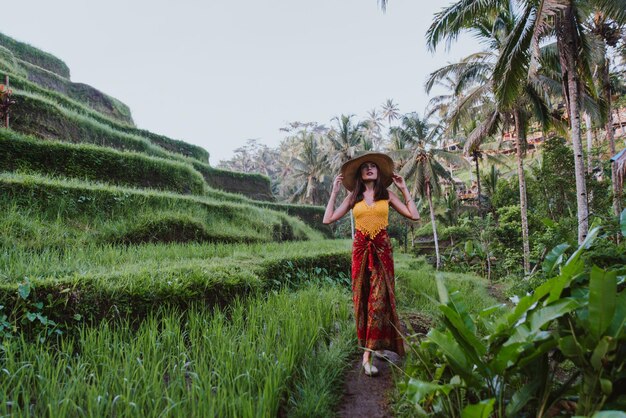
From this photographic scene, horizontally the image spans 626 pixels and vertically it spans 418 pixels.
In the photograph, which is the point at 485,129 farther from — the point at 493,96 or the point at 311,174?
the point at 311,174

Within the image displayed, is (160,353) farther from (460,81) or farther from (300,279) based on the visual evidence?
(460,81)

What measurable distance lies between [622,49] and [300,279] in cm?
1595

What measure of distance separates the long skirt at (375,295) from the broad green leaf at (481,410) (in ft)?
5.19

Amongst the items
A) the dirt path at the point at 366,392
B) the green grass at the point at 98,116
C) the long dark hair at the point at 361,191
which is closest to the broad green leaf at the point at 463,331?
the dirt path at the point at 366,392

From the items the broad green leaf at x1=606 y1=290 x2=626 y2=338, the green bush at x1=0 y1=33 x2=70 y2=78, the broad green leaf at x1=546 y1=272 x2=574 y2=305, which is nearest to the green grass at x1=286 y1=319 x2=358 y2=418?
the broad green leaf at x1=546 y1=272 x2=574 y2=305

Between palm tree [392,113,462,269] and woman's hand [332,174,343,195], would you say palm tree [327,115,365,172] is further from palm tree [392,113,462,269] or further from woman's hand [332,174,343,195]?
woman's hand [332,174,343,195]

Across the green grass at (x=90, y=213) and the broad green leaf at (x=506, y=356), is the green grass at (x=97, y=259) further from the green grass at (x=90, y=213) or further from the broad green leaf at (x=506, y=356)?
the broad green leaf at (x=506, y=356)

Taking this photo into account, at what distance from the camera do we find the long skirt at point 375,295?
117 inches

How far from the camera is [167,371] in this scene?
8.45 feet

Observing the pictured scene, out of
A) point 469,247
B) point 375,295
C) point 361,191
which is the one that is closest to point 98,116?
point 361,191

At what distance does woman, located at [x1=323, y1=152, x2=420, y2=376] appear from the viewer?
299 centimetres

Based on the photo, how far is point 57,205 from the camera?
5.99m

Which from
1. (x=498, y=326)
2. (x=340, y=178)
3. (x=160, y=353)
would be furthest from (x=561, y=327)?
(x=160, y=353)

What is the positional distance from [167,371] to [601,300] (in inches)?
103
